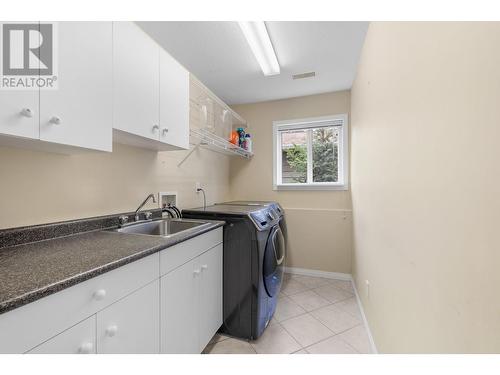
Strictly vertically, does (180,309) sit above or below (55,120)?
below

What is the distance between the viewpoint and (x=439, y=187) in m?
0.75

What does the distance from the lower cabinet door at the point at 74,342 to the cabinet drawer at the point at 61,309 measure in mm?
17

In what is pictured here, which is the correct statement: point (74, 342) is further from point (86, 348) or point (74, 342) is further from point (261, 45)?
point (261, 45)

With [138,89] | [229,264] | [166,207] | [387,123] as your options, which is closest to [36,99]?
[138,89]

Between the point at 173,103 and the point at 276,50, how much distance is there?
3.46ft

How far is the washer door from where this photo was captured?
1772 millimetres

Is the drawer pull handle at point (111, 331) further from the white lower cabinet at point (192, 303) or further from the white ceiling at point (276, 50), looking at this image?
the white ceiling at point (276, 50)

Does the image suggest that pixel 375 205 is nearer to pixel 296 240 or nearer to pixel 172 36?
pixel 296 240

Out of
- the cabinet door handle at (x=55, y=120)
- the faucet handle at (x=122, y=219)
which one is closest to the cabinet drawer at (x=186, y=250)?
the faucet handle at (x=122, y=219)

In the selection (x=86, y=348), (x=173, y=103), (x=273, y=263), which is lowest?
(x=273, y=263)

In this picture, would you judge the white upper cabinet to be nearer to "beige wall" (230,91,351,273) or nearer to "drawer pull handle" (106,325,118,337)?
"drawer pull handle" (106,325,118,337)

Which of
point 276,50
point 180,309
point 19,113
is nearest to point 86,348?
point 180,309

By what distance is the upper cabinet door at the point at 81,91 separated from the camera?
895 mm
